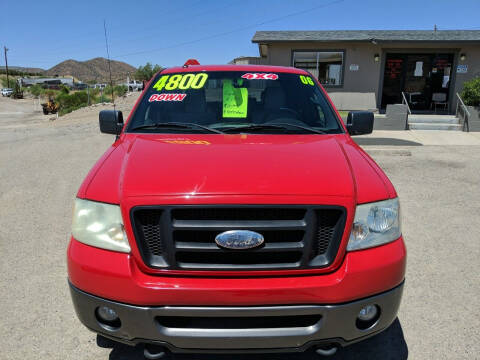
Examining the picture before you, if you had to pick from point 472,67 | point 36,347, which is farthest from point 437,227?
point 472,67

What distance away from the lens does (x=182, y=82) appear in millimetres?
3471

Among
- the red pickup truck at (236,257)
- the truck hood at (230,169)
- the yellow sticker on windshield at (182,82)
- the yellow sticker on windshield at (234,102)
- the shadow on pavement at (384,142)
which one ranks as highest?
the yellow sticker on windshield at (182,82)

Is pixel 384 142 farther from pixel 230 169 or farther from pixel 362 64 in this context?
pixel 230 169

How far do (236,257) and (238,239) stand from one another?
105 millimetres

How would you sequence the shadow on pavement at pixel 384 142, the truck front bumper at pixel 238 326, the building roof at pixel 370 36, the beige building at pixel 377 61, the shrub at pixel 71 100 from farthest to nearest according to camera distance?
the shrub at pixel 71 100
the beige building at pixel 377 61
the building roof at pixel 370 36
the shadow on pavement at pixel 384 142
the truck front bumper at pixel 238 326

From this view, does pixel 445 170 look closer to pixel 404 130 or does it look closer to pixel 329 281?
pixel 404 130

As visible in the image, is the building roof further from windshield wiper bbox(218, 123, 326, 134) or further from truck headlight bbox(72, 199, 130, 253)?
truck headlight bbox(72, 199, 130, 253)

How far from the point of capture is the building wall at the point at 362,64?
15.5 m

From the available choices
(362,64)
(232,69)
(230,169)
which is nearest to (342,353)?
(230,169)

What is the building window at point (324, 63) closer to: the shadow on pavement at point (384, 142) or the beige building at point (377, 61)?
the beige building at point (377, 61)

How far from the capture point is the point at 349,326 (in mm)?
1853

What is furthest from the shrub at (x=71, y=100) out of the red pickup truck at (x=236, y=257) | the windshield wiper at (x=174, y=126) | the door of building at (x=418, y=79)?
the red pickup truck at (x=236, y=257)

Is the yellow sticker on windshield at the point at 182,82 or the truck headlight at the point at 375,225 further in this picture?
the yellow sticker on windshield at the point at 182,82

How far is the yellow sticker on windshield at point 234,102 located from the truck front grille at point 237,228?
1.44 meters
